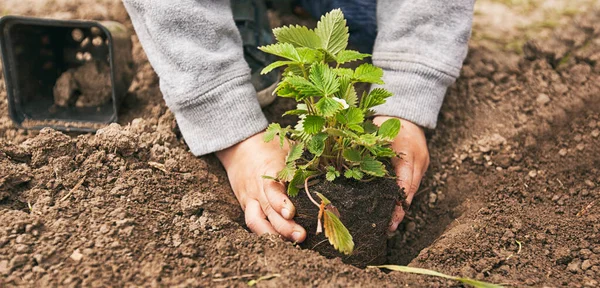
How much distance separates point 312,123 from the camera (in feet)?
4.15

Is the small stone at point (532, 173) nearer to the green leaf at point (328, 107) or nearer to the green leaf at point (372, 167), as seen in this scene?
the green leaf at point (372, 167)

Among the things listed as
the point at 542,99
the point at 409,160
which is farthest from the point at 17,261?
the point at 542,99

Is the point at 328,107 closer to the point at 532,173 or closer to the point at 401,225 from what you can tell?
the point at 401,225

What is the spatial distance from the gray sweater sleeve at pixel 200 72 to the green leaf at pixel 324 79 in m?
0.49

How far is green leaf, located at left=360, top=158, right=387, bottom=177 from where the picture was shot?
4.42 ft

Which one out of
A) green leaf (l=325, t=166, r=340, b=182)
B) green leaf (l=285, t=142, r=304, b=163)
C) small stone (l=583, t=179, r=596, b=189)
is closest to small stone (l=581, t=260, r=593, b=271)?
small stone (l=583, t=179, r=596, b=189)

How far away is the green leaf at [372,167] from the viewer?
1349mm

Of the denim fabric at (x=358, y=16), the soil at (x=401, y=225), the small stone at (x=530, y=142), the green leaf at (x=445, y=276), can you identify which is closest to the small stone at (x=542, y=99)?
the soil at (x=401, y=225)

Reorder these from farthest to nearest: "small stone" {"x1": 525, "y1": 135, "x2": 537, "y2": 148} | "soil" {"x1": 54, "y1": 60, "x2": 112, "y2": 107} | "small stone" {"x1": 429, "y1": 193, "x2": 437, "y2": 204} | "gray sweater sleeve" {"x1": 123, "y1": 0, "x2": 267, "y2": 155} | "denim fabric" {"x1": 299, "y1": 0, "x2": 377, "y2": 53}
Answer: "denim fabric" {"x1": 299, "y1": 0, "x2": 377, "y2": 53}
"soil" {"x1": 54, "y1": 60, "x2": 112, "y2": 107}
"small stone" {"x1": 525, "y1": 135, "x2": 537, "y2": 148}
"small stone" {"x1": 429, "y1": 193, "x2": 437, "y2": 204}
"gray sweater sleeve" {"x1": 123, "y1": 0, "x2": 267, "y2": 155}

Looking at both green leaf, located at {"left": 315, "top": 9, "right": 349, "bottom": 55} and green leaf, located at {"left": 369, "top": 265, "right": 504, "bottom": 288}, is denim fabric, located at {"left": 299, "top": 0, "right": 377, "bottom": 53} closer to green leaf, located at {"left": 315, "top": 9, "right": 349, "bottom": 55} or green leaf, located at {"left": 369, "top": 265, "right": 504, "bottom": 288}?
green leaf, located at {"left": 315, "top": 9, "right": 349, "bottom": 55}

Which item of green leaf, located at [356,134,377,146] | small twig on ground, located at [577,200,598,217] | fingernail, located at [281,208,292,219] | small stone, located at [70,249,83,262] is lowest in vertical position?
small twig on ground, located at [577,200,598,217]

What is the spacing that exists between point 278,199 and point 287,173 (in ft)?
0.38

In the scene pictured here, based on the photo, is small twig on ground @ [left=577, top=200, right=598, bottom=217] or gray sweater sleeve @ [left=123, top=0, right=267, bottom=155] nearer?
small twig on ground @ [left=577, top=200, right=598, bottom=217]

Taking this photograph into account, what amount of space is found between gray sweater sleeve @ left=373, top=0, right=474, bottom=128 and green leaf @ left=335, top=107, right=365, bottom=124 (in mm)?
538
